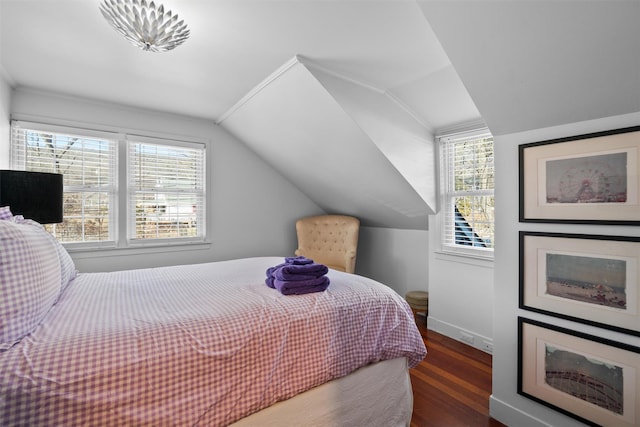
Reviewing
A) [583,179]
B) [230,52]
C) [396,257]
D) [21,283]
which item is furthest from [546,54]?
[396,257]

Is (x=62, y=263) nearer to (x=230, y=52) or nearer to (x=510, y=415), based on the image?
(x=230, y=52)

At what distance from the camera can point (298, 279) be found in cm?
172

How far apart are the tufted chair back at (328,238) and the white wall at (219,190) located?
30 centimetres

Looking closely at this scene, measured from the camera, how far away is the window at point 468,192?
2.96m


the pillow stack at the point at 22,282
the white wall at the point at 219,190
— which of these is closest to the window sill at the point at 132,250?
the white wall at the point at 219,190

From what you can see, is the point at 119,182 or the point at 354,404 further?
the point at 119,182

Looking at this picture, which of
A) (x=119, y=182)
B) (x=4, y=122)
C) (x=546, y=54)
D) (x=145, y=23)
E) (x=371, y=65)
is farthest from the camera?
(x=119, y=182)

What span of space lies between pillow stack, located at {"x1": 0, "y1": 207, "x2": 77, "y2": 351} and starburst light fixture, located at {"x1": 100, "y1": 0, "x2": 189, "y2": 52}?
1.17m

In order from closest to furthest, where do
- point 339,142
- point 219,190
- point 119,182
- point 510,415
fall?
point 510,415 < point 339,142 < point 119,182 < point 219,190

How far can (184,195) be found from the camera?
368cm

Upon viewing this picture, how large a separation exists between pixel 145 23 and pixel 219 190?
2308mm

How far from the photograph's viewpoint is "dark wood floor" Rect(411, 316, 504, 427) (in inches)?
74.6

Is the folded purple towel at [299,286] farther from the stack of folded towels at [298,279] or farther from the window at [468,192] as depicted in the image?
the window at [468,192]

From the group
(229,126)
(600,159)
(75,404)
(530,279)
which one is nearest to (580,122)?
(600,159)
